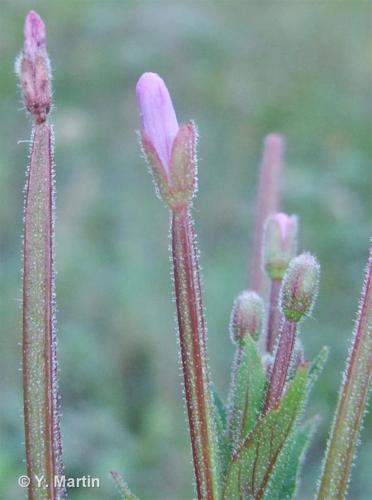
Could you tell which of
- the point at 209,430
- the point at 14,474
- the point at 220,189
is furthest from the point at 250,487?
the point at 220,189

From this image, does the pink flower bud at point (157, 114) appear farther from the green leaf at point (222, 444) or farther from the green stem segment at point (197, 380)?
the green leaf at point (222, 444)

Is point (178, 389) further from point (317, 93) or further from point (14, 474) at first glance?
point (317, 93)

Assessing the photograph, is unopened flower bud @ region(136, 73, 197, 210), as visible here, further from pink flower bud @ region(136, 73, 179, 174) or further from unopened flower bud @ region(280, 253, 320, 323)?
unopened flower bud @ region(280, 253, 320, 323)

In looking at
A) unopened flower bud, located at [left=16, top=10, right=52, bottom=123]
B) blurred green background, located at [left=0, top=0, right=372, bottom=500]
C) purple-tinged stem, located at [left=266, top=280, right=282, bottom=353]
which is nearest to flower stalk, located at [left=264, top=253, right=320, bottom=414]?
purple-tinged stem, located at [left=266, top=280, right=282, bottom=353]

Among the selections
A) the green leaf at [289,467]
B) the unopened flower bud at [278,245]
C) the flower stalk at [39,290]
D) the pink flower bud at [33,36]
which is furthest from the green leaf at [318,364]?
the pink flower bud at [33,36]

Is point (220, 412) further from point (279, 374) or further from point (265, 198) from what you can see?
point (265, 198)
